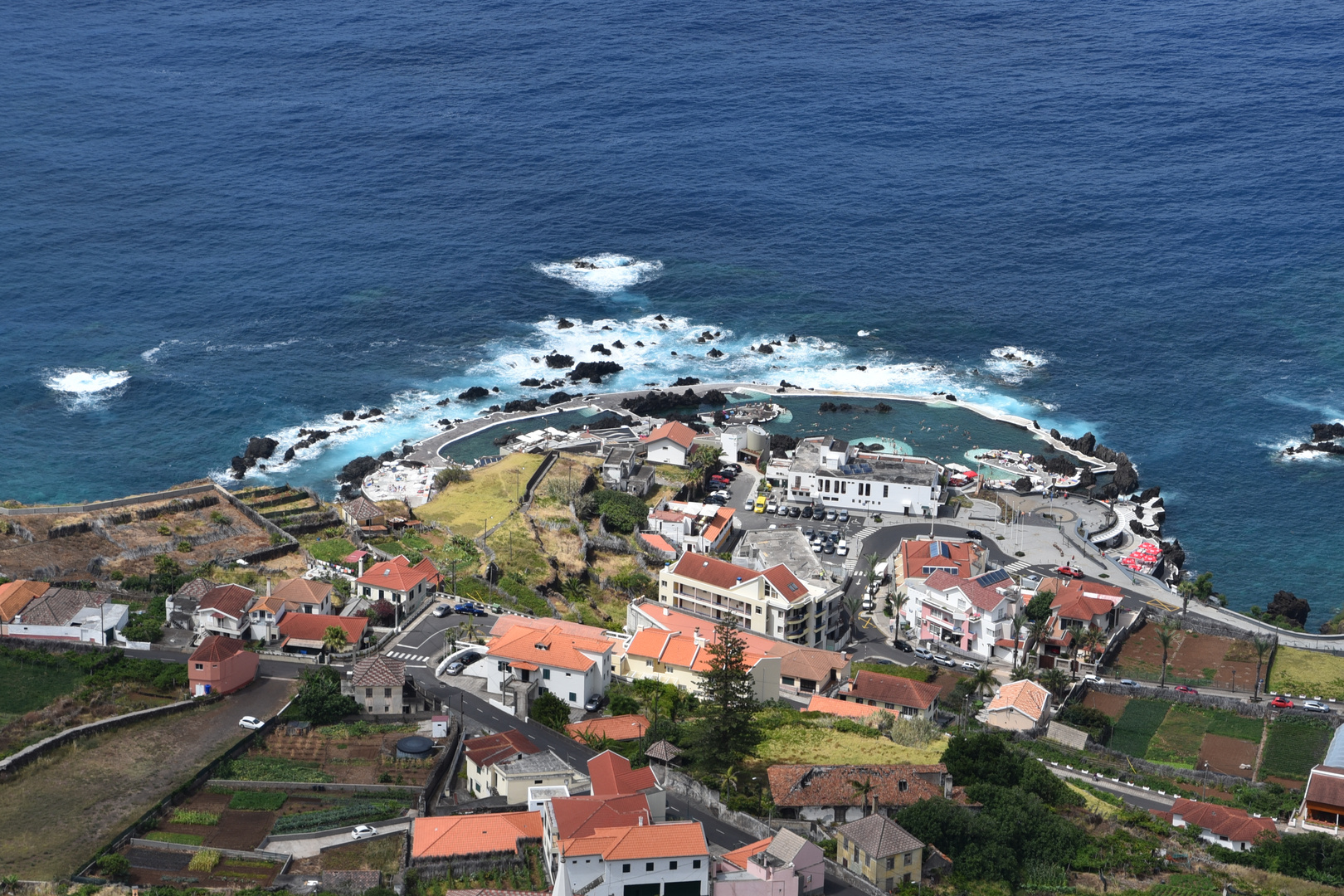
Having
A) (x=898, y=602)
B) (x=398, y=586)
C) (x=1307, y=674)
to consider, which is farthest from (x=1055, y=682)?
(x=398, y=586)

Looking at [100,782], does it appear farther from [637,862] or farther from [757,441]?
[757,441]

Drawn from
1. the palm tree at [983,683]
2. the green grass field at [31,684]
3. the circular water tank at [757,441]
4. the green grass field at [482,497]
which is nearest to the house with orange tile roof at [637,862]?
the palm tree at [983,683]

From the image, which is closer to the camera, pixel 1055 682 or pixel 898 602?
pixel 1055 682

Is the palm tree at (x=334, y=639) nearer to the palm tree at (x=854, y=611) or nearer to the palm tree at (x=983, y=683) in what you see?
the palm tree at (x=854, y=611)

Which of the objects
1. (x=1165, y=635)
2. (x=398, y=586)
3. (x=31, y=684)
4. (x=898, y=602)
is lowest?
(x=898, y=602)

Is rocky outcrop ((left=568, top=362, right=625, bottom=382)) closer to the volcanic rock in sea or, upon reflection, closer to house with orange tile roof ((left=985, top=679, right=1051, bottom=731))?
the volcanic rock in sea

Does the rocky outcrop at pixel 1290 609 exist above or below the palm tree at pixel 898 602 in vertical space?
below
